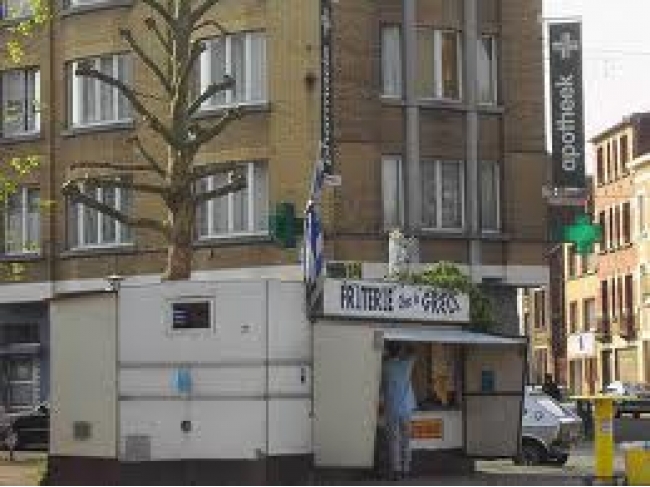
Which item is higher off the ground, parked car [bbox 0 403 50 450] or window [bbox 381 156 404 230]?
window [bbox 381 156 404 230]

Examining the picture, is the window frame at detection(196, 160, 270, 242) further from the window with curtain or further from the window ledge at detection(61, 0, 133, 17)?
the window ledge at detection(61, 0, 133, 17)

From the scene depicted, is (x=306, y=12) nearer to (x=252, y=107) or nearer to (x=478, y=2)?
(x=252, y=107)

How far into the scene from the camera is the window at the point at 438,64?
37.4m

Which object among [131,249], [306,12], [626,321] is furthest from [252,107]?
[626,321]

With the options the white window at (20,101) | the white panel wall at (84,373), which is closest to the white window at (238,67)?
the white window at (20,101)

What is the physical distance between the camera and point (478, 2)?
38312 millimetres

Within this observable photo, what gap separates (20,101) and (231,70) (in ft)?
24.8

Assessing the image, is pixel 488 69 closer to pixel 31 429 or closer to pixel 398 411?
pixel 31 429

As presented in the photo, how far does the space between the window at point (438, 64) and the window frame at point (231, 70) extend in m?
3.93

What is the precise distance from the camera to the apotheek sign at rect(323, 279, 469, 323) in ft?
70.6

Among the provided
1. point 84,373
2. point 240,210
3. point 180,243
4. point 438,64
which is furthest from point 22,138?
point 84,373

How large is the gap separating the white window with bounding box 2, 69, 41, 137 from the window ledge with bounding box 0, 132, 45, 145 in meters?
0.15

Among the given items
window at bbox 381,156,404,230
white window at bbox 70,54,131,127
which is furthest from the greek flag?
white window at bbox 70,54,131,127

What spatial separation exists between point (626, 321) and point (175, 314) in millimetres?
58764
